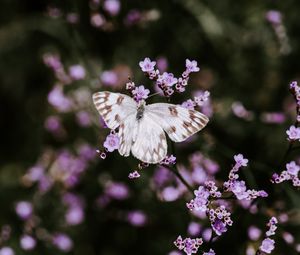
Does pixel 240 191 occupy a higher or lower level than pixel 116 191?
higher

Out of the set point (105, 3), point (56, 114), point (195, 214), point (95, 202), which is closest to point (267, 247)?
point (195, 214)

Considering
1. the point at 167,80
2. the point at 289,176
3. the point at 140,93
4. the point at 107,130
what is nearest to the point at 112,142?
the point at 140,93

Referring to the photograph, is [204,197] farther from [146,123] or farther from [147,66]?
[147,66]

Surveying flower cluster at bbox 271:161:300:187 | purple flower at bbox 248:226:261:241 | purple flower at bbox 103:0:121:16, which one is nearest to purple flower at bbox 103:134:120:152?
flower cluster at bbox 271:161:300:187

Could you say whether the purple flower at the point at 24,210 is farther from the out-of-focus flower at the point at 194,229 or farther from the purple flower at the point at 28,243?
the out-of-focus flower at the point at 194,229

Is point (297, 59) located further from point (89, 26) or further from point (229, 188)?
point (229, 188)

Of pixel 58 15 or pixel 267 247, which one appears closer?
pixel 267 247
